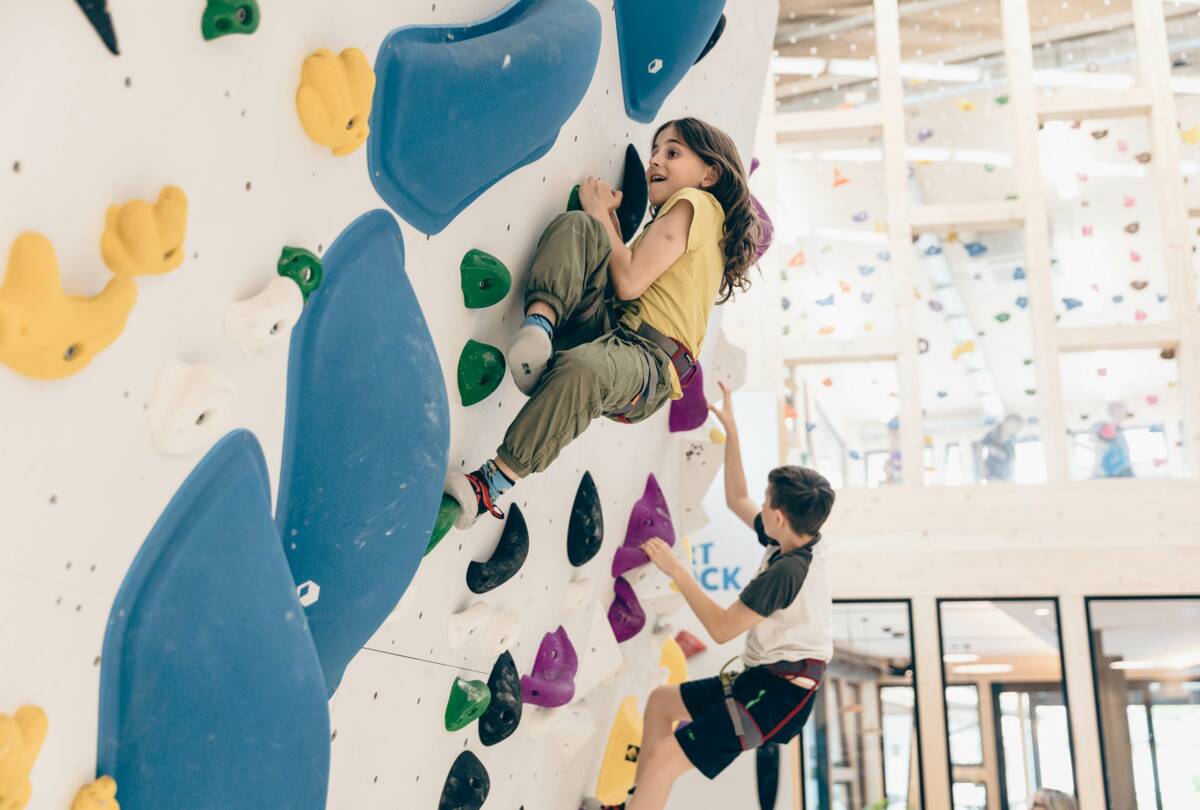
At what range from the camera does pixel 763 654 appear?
114 inches

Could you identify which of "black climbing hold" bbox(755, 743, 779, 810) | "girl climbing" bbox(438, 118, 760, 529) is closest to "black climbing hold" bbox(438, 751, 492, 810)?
"girl climbing" bbox(438, 118, 760, 529)

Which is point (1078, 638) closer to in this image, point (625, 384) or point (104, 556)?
point (625, 384)

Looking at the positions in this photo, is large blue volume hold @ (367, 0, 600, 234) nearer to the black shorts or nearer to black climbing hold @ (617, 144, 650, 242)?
black climbing hold @ (617, 144, 650, 242)

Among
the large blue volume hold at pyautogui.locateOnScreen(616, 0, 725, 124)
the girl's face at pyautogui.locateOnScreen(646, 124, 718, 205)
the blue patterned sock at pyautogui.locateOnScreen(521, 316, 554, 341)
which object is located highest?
the large blue volume hold at pyautogui.locateOnScreen(616, 0, 725, 124)

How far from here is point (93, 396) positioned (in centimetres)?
88

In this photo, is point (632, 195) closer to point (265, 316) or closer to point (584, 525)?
point (584, 525)

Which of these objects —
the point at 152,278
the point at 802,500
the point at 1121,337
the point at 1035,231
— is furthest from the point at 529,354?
the point at 1035,231

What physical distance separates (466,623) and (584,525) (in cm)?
52

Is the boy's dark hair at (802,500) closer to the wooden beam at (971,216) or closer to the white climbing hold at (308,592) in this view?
the white climbing hold at (308,592)

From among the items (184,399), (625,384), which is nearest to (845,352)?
(625,384)

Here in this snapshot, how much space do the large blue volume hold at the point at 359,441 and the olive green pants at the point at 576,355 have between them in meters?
0.27

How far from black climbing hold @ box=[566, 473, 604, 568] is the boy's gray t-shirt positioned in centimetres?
71

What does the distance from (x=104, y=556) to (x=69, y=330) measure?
0.70 ft

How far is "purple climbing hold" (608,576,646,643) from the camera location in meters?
2.70
